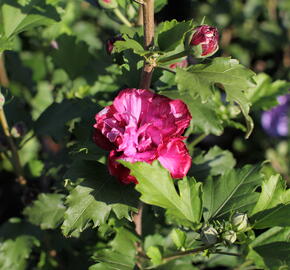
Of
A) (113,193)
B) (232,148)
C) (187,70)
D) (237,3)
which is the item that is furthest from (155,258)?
(237,3)

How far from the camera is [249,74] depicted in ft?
3.31

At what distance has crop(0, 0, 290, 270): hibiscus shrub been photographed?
1011 millimetres

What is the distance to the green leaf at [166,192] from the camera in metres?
0.97

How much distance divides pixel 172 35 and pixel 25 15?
608 mm

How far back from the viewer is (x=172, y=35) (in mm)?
1039

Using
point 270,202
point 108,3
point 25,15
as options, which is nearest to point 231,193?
point 270,202

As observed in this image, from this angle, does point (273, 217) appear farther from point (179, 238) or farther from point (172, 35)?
point (172, 35)

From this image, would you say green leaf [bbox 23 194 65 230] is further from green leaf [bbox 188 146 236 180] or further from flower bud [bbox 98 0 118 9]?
flower bud [bbox 98 0 118 9]

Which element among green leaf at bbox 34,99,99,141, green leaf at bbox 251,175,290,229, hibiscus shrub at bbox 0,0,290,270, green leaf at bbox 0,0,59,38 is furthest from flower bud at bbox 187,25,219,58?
green leaf at bbox 0,0,59,38

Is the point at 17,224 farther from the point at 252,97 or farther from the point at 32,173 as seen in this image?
the point at 252,97

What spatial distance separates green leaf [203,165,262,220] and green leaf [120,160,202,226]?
0.10 metres

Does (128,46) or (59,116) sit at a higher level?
(128,46)

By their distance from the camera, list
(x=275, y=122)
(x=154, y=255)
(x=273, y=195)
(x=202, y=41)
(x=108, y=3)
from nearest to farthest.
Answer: (x=202, y=41), (x=273, y=195), (x=154, y=255), (x=108, y=3), (x=275, y=122)

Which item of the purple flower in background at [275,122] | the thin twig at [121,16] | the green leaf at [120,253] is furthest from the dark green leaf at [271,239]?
the purple flower in background at [275,122]
